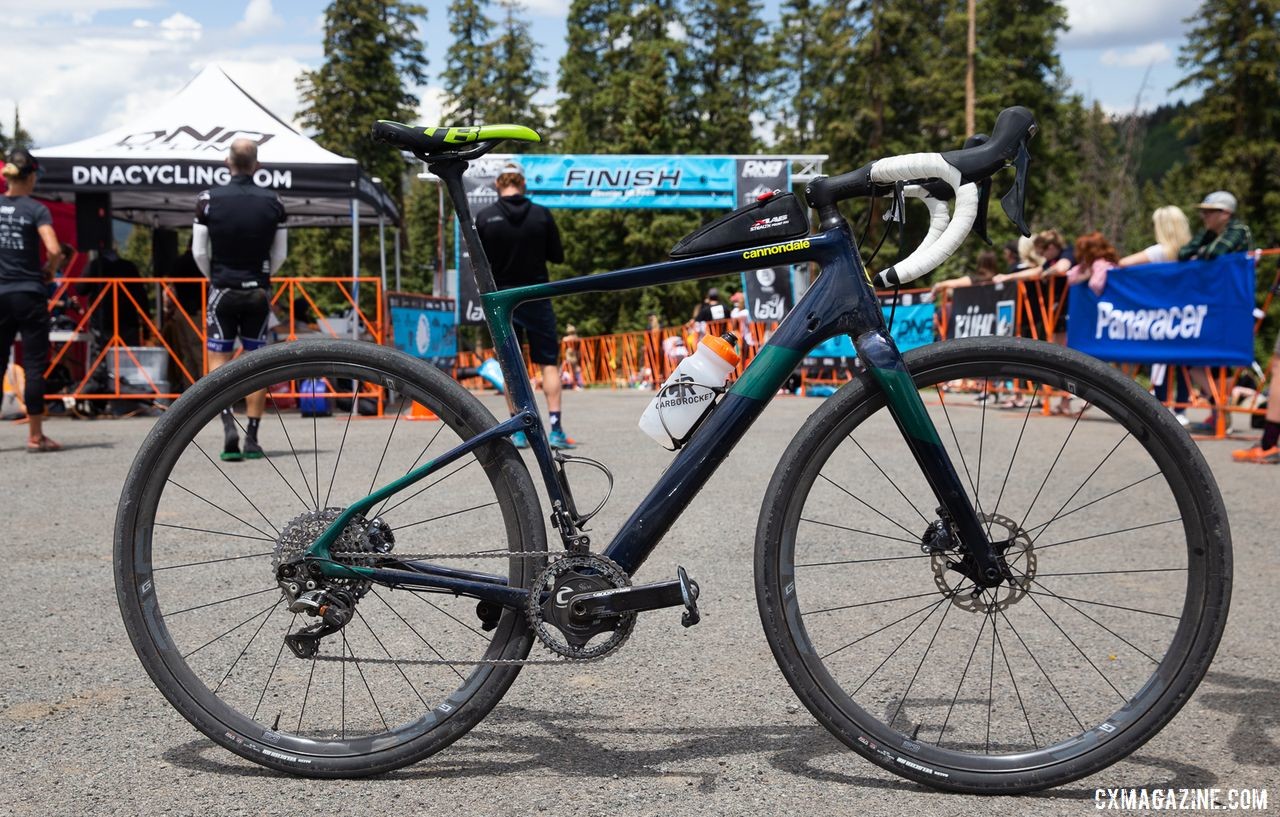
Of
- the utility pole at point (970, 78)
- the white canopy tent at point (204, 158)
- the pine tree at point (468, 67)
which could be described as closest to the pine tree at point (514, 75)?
the pine tree at point (468, 67)

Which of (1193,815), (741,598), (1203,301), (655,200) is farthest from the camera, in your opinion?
(655,200)

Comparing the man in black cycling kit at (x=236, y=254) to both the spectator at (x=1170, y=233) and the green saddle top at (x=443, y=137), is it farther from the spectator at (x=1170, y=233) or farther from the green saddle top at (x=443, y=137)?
the spectator at (x=1170, y=233)

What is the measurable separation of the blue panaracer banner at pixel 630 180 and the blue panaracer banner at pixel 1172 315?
37.9 feet

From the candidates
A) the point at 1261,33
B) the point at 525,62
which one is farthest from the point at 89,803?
the point at 525,62

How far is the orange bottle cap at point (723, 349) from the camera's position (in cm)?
260

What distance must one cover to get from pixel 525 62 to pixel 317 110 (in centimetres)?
1360

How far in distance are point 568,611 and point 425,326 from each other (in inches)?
481

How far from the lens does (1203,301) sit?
1011cm

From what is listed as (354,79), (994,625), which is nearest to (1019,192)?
(994,625)

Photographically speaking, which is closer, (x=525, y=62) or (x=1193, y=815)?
(x=1193, y=815)

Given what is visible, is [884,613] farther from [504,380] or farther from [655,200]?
[655,200]

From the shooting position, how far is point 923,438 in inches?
103

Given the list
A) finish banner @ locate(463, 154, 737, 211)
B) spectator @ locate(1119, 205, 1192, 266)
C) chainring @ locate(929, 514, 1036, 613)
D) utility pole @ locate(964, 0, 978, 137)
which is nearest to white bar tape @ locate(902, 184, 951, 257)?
chainring @ locate(929, 514, 1036, 613)

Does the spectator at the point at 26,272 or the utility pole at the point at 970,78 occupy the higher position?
the utility pole at the point at 970,78
